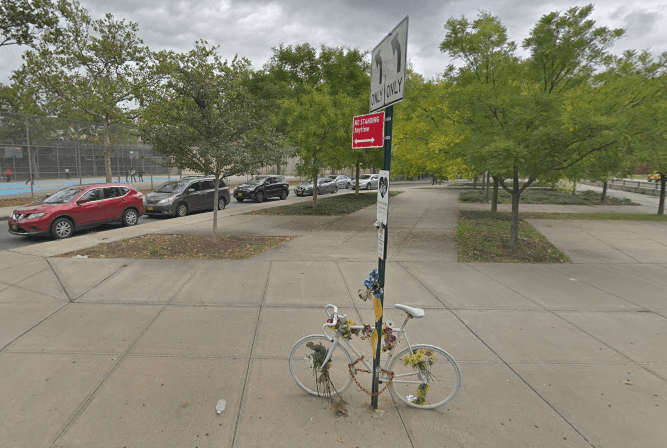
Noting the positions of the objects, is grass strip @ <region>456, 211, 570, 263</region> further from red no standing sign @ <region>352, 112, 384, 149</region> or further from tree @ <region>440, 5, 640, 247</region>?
red no standing sign @ <region>352, 112, 384, 149</region>

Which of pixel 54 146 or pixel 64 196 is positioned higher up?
pixel 54 146

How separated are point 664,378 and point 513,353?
54.5 inches

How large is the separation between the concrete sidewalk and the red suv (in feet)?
8.48

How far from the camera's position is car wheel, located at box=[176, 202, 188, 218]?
15.9 m

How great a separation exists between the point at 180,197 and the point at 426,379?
15.1 metres

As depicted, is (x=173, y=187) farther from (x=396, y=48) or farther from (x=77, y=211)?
(x=396, y=48)

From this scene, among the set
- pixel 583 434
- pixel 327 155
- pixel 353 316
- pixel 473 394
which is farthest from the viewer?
pixel 327 155

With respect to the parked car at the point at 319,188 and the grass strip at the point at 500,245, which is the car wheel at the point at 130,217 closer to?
the grass strip at the point at 500,245

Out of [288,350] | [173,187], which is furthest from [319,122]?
[288,350]

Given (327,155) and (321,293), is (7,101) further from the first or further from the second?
(321,293)

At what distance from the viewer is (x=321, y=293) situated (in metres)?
6.16

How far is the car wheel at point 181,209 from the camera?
15934mm

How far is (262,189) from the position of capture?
77.5ft

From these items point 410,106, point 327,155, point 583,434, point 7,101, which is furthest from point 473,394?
point 7,101
